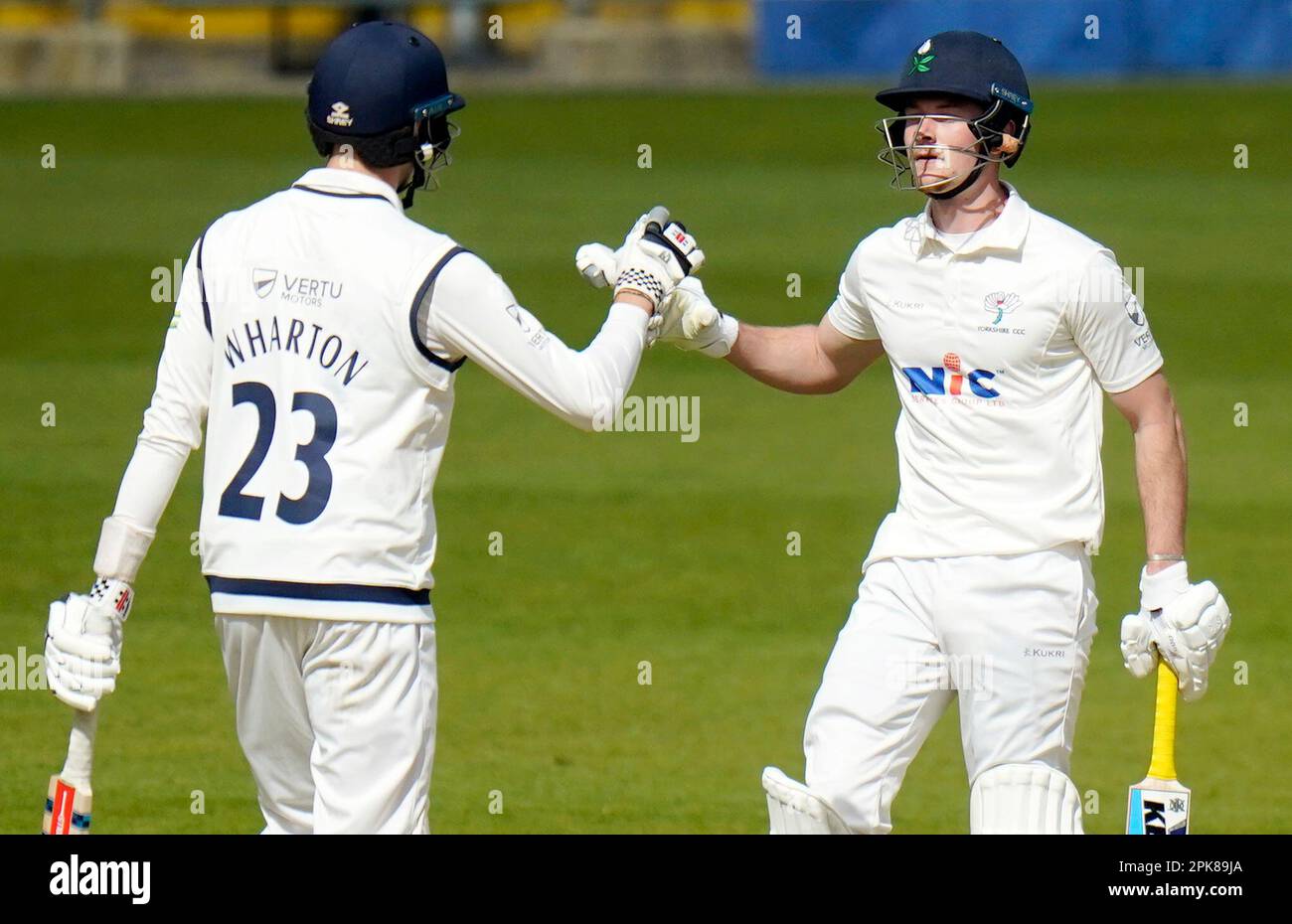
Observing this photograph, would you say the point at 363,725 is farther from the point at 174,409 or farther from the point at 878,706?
the point at 878,706

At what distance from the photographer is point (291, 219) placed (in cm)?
465

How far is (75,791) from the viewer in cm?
474

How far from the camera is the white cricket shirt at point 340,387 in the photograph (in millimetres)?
4535

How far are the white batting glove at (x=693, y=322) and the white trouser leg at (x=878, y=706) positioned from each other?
0.93 metres

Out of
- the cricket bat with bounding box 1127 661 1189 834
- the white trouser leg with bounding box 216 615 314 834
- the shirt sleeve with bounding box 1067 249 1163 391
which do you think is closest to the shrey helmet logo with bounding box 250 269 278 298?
the white trouser leg with bounding box 216 615 314 834

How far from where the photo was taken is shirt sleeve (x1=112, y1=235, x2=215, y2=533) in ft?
15.5

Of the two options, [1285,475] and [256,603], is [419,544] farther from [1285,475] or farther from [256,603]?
[1285,475]

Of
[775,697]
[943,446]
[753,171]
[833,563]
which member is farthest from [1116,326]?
[753,171]

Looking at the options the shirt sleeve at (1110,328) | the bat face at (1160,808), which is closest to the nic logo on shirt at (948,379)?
the shirt sleeve at (1110,328)

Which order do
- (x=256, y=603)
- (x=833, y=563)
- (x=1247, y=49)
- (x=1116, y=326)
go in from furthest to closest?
1. (x=1247, y=49)
2. (x=833, y=563)
3. (x=1116, y=326)
4. (x=256, y=603)

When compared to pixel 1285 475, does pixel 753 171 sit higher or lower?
higher

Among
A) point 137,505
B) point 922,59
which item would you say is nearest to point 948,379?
point 922,59

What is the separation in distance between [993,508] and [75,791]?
230cm

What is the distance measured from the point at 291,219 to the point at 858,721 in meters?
1.84
